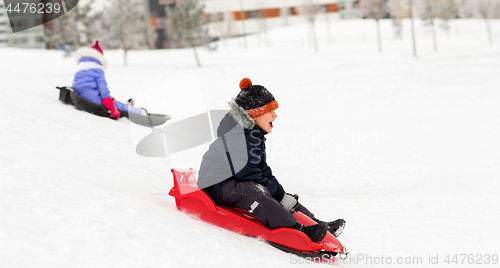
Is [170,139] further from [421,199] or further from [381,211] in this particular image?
[421,199]

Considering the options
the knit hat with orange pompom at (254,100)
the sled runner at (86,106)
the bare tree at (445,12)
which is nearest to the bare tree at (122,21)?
the sled runner at (86,106)

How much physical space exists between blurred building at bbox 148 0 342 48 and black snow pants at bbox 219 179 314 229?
1984 inches

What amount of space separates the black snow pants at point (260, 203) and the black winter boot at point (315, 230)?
0.07 m

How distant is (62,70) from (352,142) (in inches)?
567

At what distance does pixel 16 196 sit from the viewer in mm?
2250

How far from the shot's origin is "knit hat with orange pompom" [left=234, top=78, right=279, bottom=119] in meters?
3.12

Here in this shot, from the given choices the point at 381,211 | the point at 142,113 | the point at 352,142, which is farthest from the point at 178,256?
the point at 352,142

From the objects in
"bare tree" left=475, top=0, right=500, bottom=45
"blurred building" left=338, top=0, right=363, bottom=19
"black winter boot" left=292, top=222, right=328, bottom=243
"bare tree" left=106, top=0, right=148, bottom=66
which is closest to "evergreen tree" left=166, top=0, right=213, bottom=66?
"bare tree" left=106, top=0, right=148, bottom=66

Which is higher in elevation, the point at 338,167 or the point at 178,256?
the point at 178,256

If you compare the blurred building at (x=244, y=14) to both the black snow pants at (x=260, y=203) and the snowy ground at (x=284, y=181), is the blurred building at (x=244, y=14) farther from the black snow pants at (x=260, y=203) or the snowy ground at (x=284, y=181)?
the black snow pants at (x=260, y=203)

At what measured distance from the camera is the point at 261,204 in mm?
2932

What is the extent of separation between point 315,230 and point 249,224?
472 millimetres

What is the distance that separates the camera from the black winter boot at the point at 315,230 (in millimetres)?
2873

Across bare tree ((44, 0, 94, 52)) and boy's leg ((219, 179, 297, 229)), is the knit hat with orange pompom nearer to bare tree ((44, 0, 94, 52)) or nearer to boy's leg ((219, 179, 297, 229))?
boy's leg ((219, 179, 297, 229))
